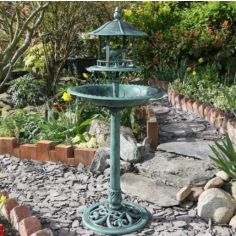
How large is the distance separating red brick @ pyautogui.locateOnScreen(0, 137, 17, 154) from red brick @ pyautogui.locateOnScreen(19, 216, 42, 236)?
1919 mm

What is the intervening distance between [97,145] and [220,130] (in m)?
1.58

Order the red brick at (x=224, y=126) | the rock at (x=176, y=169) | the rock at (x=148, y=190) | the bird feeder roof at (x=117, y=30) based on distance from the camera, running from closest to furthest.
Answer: the bird feeder roof at (x=117, y=30) → the rock at (x=148, y=190) → the rock at (x=176, y=169) → the red brick at (x=224, y=126)

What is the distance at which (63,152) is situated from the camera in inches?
171

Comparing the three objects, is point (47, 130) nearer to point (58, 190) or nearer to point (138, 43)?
point (58, 190)

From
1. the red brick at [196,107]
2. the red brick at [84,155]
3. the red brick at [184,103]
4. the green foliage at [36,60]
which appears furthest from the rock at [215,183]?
the green foliage at [36,60]

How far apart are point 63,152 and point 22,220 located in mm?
1600

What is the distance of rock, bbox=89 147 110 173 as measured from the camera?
4.07 m

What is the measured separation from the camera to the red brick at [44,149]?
14.4 feet

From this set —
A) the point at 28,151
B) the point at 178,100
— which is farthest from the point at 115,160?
the point at 178,100

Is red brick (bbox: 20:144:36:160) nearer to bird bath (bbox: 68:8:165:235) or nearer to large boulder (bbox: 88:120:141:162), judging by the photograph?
large boulder (bbox: 88:120:141:162)

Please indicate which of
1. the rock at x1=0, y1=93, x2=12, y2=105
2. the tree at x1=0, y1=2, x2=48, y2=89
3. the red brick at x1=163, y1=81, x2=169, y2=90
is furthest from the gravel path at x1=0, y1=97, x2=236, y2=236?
the red brick at x1=163, y1=81, x2=169, y2=90

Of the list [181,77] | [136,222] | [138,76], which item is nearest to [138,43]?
[138,76]

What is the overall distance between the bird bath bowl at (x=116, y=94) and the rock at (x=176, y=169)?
0.94m

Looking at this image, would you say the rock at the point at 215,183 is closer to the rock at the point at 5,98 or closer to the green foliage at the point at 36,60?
the rock at the point at 5,98
